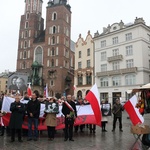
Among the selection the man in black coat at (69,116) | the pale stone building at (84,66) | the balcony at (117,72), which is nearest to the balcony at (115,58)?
the balcony at (117,72)

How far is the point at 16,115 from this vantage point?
859 cm

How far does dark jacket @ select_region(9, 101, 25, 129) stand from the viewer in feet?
27.6

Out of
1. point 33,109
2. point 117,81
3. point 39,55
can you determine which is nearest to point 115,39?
point 117,81

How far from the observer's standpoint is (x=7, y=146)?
756cm

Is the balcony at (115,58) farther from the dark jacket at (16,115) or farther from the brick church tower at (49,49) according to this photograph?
the dark jacket at (16,115)

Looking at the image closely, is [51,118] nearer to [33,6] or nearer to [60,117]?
[60,117]

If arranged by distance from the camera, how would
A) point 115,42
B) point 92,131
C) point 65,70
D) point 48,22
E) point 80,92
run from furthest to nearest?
1. point 48,22
2. point 65,70
3. point 80,92
4. point 115,42
5. point 92,131

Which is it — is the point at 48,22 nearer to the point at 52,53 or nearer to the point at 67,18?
the point at 67,18

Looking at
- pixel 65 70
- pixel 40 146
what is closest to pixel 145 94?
pixel 40 146

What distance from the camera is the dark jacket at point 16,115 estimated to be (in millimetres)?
8406

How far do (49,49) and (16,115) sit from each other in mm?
53390

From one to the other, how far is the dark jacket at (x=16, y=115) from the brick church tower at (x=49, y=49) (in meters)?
46.2

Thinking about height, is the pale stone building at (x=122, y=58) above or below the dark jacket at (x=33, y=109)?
above

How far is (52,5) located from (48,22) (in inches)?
254
